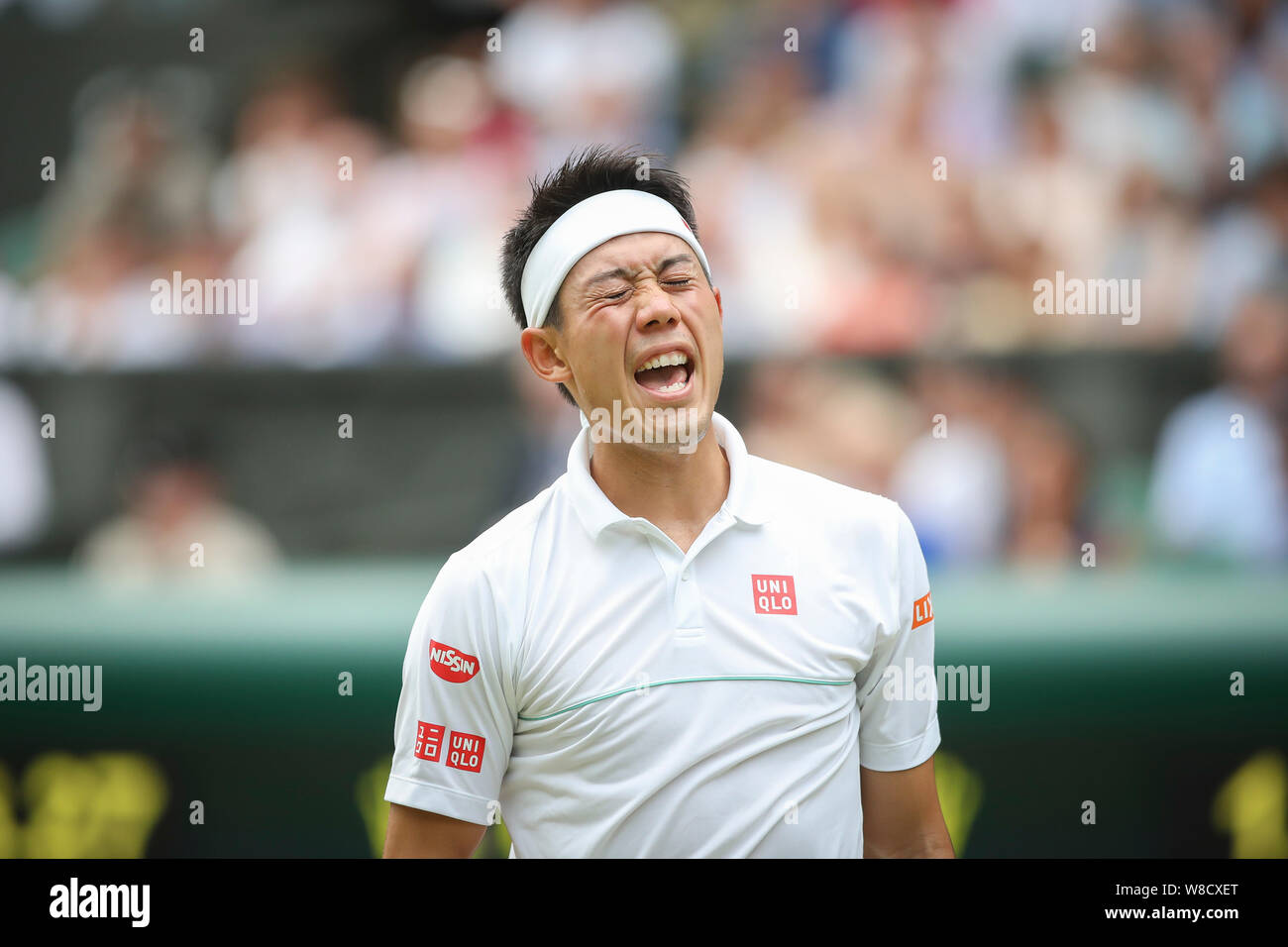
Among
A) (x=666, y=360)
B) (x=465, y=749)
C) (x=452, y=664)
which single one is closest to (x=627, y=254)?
(x=666, y=360)

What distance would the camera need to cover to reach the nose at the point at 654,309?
231cm

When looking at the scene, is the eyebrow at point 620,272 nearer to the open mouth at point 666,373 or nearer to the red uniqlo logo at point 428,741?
the open mouth at point 666,373

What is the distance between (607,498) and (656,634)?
277mm

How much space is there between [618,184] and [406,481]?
2.45m

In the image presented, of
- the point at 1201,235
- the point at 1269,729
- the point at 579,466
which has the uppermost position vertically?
the point at 1201,235

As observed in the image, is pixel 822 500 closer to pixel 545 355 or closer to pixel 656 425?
pixel 656 425

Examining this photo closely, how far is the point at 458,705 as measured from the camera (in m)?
2.22

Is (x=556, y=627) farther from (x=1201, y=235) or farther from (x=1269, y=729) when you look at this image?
(x=1201, y=235)

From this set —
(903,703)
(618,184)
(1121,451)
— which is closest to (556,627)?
(903,703)

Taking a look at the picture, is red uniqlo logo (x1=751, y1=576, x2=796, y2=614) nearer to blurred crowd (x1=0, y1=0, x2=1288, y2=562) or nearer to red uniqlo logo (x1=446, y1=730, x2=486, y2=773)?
Answer: red uniqlo logo (x1=446, y1=730, x2=486, y2=773)

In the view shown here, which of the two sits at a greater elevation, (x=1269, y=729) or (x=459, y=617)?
(x=459, y=617)

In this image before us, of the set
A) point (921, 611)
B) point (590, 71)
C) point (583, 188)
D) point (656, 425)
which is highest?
point (590, 71)

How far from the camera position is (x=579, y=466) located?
2.36 metres

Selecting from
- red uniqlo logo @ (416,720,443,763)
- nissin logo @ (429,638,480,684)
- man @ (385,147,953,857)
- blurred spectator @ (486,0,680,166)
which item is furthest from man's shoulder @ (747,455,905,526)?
blurred spectator @ (486,0,680,166)
